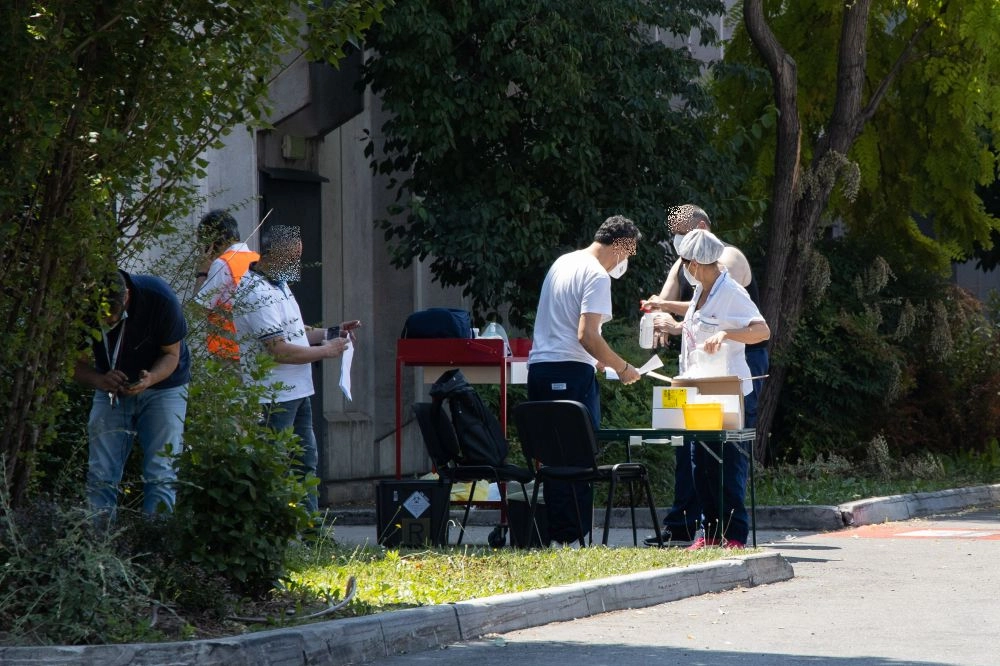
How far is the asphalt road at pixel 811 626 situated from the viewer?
22.2ft

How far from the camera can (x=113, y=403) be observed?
8.59 m

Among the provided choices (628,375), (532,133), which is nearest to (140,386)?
(628,375)

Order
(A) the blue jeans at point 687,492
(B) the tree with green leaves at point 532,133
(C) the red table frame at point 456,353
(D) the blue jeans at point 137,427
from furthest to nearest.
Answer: (B) the tree with green leaves at point 532,133 < (C) the red table frame at point 456,353 < (A) the blue jeans at point 687,492 < (D) the blue jeans at point 137,427

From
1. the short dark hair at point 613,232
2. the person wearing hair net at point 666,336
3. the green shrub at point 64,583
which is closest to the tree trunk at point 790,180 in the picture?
the person wearing hair net at point 666,336

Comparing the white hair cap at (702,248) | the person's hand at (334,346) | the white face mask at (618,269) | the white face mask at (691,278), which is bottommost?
the person's hand at (334,346)

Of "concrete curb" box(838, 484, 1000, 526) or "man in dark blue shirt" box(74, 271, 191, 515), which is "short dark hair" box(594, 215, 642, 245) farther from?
"concrete curb" box(838, 484, 1000, 526)

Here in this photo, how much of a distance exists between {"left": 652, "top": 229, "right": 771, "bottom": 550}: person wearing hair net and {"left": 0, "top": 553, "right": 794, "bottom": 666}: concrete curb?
77 cm

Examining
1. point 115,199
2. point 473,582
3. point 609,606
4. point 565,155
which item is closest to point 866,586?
point 609,606

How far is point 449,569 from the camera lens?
8727 millimetres

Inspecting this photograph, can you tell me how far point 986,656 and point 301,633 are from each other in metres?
2.68

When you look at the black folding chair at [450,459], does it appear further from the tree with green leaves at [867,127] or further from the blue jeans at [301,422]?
the tree with green leaves at [867,127]

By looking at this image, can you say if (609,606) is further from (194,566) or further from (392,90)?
(392,90)

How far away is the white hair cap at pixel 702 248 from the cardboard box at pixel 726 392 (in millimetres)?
720

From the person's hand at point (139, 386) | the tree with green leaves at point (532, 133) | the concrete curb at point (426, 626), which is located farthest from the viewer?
the tree with green leaves at point (532, 133)
